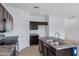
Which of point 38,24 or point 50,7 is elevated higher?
point 50,7

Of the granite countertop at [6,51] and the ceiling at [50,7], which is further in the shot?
the ceiling at [50,7]

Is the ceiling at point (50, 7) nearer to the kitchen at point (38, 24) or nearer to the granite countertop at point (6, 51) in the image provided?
the kitchen at point (38, 24)

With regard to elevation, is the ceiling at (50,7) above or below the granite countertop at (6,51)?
above

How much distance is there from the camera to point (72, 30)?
29.8 feet

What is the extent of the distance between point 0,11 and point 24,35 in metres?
4.01

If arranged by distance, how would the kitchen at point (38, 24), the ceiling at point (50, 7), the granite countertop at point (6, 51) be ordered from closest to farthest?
the granite countertop at point (6, 51) → the ceiling at point (50, 7) → the kitchen at point (38, 24)

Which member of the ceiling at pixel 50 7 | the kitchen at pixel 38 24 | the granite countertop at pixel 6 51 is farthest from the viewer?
the kitchen at pixel 38 24

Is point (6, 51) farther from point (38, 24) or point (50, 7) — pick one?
point (38, 24)

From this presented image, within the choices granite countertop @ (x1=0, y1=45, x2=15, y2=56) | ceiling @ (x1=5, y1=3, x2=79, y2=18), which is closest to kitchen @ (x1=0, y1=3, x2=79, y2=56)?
ceiling @ (x1=5, y1=3, x2=79, y2=18)

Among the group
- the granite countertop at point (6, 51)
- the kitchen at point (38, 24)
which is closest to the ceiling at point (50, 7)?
the kitchen at point (38, 24)

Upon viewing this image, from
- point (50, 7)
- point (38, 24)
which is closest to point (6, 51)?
point (50, 7)

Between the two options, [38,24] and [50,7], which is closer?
[50,7]

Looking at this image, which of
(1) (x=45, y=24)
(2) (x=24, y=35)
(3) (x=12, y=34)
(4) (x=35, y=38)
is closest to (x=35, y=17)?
(1) (x=45, y=24)

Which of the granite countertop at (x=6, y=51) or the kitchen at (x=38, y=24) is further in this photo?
the kitchen at (x=38, y=24)
